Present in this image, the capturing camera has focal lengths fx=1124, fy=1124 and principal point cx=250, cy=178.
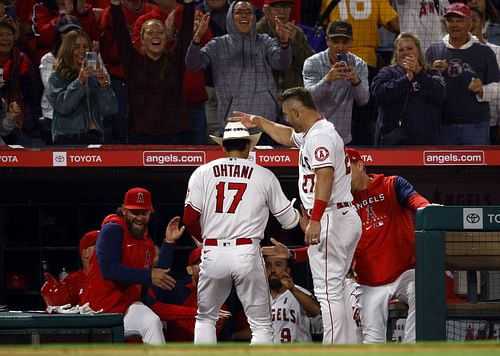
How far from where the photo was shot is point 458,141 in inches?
390

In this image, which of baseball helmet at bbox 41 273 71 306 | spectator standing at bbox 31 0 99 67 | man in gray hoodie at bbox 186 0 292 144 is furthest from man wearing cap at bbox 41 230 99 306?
spectator standing at bbox 31 0 99 67

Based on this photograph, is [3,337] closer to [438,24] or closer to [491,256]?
[491,256]

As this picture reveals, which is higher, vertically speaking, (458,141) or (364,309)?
(458,141)

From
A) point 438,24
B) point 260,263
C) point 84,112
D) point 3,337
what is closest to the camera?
point 3,337

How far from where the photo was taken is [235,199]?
7.25 m

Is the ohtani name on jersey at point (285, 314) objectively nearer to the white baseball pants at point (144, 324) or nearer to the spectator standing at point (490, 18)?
the white baseball pants at point (144, 324)

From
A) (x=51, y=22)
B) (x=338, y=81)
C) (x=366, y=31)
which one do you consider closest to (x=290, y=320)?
(x=338, y=81)

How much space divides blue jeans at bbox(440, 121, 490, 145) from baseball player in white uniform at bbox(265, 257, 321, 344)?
2158mm

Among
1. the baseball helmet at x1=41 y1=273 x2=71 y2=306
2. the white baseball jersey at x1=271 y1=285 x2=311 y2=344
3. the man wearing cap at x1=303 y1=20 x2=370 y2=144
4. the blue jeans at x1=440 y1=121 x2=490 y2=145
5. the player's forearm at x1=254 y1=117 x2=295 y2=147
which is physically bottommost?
the white baseball jersey at x1=271 y1=285 x2=311 y2=344

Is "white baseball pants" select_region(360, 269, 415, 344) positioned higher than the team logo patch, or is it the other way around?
the team logo patch

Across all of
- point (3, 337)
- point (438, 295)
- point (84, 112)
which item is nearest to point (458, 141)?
point (84, 112)

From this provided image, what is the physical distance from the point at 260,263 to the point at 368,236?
0.78m

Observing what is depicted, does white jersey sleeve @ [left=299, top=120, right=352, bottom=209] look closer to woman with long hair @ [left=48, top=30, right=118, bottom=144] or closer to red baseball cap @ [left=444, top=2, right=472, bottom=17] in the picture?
woman with long hair @ [left=48, top=30, right=118, bottom=144]

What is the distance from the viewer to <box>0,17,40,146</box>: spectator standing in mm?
9914
